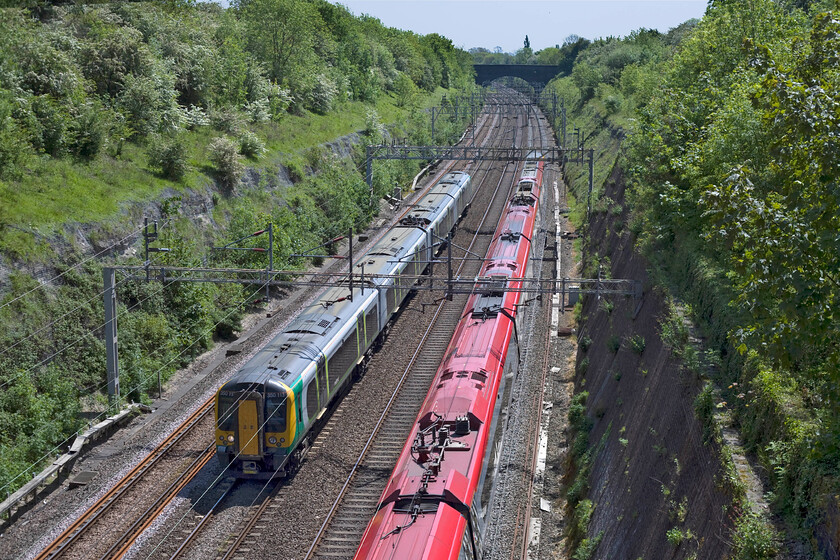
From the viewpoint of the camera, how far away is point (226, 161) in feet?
124

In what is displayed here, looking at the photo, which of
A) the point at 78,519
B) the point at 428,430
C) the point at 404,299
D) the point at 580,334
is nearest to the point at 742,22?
the point at 580,334

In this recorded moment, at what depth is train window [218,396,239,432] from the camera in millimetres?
Result: 19516

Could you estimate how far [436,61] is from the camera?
390ft

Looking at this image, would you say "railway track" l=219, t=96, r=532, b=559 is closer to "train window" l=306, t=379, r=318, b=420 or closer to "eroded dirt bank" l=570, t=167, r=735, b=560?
"train window" l=306, t=379, r=318, b=420

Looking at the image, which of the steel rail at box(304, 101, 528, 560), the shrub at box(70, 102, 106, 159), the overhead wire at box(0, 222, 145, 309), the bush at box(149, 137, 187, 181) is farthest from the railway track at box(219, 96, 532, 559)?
the shrub at box(70, 102, 106, 159)

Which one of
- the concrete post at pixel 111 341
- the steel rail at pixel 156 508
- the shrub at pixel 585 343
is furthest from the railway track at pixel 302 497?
the shrub at pixel 585 343

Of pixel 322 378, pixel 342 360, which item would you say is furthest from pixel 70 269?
pixel 322 378

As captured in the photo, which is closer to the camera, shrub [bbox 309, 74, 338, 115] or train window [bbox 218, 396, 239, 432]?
train window [bbox 218, 396, 239, 432]

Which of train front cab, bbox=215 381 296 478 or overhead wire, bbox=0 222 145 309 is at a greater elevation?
overhead wire, bbox=0 222 145 309

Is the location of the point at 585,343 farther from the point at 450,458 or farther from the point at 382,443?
the point at 450,458

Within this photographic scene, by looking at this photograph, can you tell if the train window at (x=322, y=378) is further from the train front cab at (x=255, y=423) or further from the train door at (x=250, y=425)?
the train door at (x=250, y=425)

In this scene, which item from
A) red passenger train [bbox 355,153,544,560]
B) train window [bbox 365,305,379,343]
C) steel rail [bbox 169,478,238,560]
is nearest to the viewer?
red passenger train [bbox 355,153,544,560]

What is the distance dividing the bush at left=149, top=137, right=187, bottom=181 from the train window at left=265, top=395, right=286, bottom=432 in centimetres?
1851

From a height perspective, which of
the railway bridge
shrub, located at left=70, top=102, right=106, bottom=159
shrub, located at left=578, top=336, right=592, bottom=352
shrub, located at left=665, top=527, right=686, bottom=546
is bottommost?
shrub, located at left=578, top=336, right=592, bottom=352
